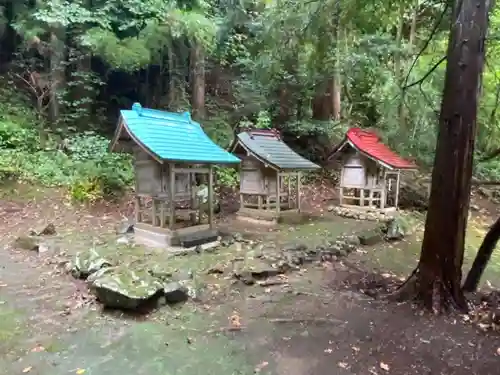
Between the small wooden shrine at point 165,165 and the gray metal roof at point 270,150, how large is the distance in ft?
7.41

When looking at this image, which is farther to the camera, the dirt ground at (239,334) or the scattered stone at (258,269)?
the scattered stone at (258,269)

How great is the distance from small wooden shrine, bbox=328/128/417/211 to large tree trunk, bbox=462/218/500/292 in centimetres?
640

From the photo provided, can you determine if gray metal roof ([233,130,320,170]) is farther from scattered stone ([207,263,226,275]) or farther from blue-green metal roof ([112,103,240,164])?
scattered stone ([207,263,226,275])

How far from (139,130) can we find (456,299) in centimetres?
652

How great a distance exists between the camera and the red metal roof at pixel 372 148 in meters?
12.9

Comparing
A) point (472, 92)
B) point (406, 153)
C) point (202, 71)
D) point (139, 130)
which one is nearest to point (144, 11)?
point (202, 71)

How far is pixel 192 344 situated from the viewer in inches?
194

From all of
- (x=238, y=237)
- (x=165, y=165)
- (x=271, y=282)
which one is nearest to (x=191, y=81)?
(x=165, y=165)

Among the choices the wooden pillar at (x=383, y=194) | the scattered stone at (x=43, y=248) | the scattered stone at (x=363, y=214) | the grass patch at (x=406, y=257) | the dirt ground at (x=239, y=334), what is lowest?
the grass patch at (x=406, y=257)

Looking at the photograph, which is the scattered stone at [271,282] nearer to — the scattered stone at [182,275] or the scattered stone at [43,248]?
the scattered stone at [182,275]

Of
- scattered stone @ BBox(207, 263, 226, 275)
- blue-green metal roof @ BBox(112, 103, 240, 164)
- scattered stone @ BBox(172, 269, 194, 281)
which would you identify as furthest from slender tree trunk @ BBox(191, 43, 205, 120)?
scattered stone @ BBox(172, 269, 194, 281)

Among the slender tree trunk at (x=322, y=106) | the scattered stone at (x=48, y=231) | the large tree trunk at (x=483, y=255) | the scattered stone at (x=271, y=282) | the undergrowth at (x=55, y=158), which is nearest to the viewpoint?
the large tree trunk at (x=483, y=255)

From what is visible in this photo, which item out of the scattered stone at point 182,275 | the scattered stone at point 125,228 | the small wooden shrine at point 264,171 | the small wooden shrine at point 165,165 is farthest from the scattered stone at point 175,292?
the small wooden shrine at point 264,171

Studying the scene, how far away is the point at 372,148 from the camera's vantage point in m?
13.4
